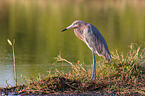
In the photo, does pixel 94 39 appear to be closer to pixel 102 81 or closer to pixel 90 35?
pixel 90 35

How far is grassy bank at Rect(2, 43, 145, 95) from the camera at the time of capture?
659 cm

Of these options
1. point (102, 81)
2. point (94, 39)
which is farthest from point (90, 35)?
point (102, 81)


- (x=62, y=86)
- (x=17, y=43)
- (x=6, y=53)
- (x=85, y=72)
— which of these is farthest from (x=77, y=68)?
(x=17, y=43)

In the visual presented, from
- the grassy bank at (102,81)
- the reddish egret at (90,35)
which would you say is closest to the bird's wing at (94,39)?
the reddish egret at (90,35)

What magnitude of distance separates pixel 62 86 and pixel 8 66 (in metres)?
4.89

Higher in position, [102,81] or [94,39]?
[94,39]

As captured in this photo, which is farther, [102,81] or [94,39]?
[94,39]

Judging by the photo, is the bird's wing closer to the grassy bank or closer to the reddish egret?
the reddish egret

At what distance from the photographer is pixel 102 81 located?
7.15m

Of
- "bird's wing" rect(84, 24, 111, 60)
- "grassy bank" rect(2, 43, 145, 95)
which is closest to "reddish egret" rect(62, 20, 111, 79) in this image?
"bird's wing" rect(84, 24, 111, 60)

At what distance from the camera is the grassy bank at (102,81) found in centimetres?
659

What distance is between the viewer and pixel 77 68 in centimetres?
795

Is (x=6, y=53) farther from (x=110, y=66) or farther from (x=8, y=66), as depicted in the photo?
(x=110, y=66)

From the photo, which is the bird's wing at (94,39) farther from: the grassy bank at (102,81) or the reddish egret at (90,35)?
the grassy bank at (102,81)
